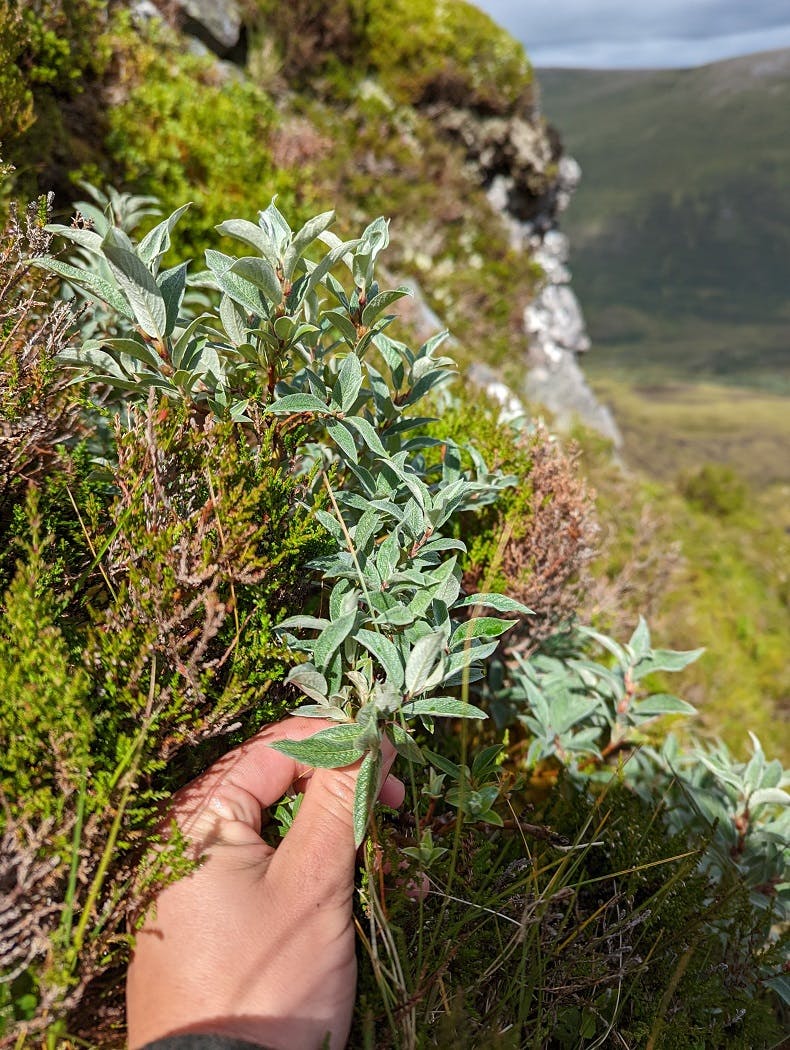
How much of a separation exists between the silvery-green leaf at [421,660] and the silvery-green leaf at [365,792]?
0.18m

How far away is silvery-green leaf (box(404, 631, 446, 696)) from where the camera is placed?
1453 mm

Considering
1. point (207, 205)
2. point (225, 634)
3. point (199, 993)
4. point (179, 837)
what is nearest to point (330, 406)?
point (225, 634)

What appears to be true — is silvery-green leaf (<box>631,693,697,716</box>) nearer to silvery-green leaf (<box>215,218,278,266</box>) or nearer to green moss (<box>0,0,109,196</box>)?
silvery-green leaf (<box>215,218,278,266</box>)

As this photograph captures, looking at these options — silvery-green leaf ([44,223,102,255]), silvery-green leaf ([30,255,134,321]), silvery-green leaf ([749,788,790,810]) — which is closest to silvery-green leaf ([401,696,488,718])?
silvery-green leaf ([30,255,134,321])

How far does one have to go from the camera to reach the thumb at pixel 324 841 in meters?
1.35

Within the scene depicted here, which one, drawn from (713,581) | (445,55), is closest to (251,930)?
(713,581)

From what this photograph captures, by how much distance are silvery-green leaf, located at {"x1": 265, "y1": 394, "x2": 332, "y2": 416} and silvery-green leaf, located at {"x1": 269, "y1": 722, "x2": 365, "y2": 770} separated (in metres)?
0.85

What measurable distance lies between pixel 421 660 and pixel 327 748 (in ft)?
0.97

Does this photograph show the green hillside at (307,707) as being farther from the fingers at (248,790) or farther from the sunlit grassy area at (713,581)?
the sunlit grassy area at (713,581)

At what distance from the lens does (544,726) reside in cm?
251

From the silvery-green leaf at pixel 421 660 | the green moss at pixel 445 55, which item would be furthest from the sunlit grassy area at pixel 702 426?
the silvery-green leaf at pixel 421 660

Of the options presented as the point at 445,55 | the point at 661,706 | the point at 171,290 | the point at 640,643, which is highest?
the point at 445,55

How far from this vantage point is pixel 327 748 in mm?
1407

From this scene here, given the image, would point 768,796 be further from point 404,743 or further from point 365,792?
point 365,792
